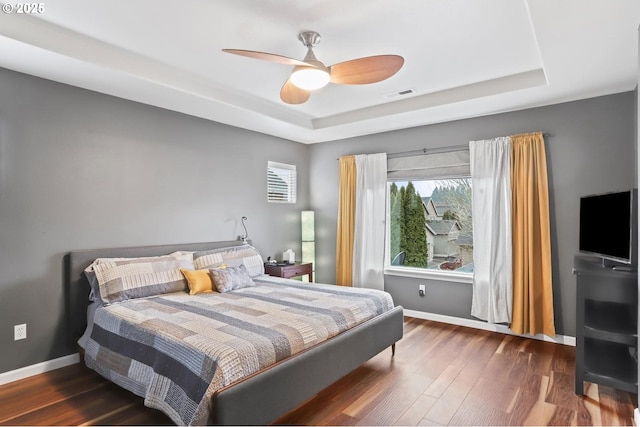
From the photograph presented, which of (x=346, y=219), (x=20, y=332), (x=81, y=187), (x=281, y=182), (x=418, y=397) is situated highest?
(x=281, y=182)

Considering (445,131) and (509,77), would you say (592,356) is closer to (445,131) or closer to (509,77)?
(509,77)

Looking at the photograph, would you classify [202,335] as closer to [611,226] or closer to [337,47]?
[337,47]

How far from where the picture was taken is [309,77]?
250cm

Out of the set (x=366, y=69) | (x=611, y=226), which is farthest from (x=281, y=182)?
(x=611, y=226)

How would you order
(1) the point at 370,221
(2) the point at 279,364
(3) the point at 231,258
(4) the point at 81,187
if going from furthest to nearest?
(1) the point at 370,221, (3) the point at 231,258, (4) the point at 81,187, (2) the point at 279,364

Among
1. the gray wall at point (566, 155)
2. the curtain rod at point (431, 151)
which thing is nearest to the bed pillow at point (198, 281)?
the gray wall at point (566, 155)

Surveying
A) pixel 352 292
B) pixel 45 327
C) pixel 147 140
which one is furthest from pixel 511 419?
pixel 147 140

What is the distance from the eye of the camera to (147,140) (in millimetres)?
3756

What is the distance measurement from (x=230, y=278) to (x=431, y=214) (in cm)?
273

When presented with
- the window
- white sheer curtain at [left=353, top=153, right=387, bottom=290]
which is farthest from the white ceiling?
white sheer curtain at [left=353, top=153, right=387, bottom=290]

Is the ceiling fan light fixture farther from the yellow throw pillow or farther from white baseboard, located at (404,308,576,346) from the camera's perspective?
white baseboard, located at (404,308,576,346)

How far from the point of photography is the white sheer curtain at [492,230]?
12.9ft

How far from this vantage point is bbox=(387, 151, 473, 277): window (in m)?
4.45

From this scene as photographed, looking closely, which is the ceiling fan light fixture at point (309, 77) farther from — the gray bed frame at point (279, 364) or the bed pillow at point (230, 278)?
the bed pillow at point (230, 278)
